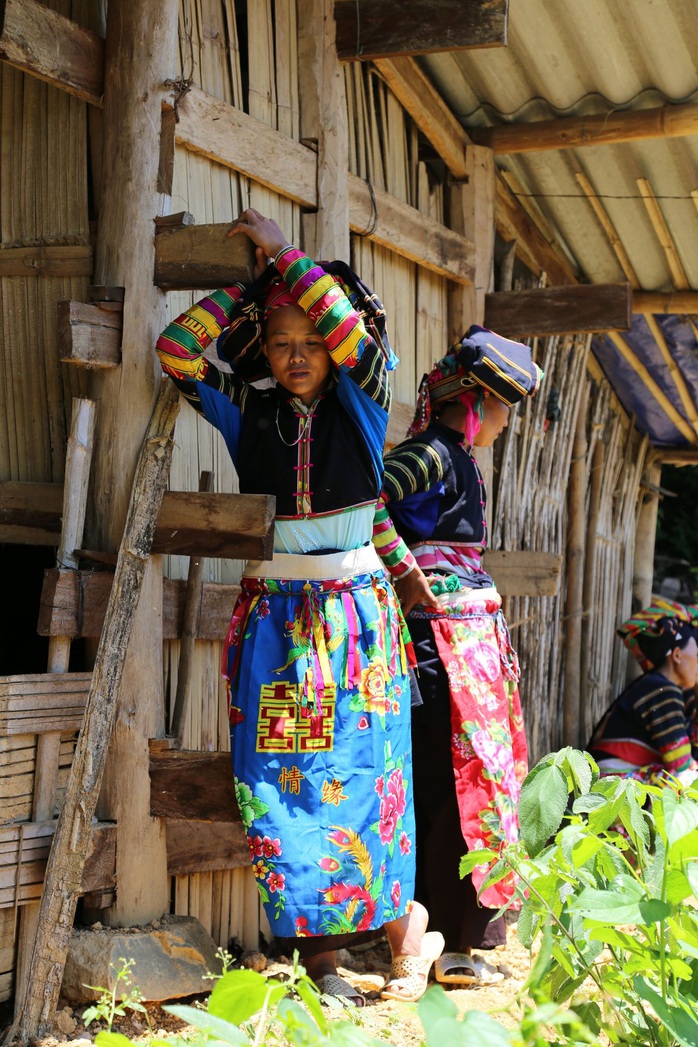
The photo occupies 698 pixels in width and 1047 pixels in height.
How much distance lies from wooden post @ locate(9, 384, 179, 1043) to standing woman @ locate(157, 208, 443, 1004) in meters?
0.23

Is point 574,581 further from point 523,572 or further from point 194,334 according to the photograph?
point 194,334

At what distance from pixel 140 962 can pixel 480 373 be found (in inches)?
79.4

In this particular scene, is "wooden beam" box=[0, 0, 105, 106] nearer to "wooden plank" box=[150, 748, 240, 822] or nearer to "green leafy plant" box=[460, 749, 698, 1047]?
"wooden plank" box=[150, 748, 240, 822]

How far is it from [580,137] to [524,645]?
2.59 m

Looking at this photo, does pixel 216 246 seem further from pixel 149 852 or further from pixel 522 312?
pixel 522 312

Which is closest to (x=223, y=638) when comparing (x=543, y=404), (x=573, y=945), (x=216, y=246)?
(x=216, y=246)

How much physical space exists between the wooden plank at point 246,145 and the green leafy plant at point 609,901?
243cm

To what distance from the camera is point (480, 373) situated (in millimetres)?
3711

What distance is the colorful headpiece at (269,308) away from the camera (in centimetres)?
306

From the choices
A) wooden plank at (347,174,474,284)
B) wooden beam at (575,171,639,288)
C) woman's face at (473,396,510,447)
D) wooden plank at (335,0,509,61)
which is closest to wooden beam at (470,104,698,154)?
wooden beam at (575,171,639,288)

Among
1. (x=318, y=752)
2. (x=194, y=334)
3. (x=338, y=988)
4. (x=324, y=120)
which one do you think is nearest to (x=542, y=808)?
(x=318, y=752)

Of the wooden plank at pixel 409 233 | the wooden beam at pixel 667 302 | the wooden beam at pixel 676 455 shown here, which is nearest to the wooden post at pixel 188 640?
the wooden plank at pixel 409 233

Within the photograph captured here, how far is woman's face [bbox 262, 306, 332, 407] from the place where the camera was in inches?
120

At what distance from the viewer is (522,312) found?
198 inches
